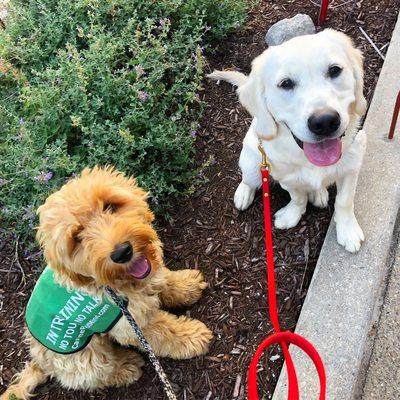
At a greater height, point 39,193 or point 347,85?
point 347,85

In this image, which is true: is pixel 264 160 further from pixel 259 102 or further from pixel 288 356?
pixel 288 356

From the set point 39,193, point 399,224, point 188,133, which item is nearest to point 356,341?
point 399,224

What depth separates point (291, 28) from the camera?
3975mm

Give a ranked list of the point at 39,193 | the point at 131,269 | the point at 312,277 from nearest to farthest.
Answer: the point at 131,269 < the point at 312,277 < the point at 39,193

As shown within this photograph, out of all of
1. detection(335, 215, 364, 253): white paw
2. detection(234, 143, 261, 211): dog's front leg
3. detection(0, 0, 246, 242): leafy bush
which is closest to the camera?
detection(335, 215, 364, 253): white paw

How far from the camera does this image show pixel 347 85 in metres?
2.50

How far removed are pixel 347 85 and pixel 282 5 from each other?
2.42 meters

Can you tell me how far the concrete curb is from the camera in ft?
8.82

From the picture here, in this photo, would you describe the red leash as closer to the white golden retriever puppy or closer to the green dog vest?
the white golden retriever puppy

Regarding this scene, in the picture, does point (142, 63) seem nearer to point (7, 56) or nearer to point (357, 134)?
point (7, 56)

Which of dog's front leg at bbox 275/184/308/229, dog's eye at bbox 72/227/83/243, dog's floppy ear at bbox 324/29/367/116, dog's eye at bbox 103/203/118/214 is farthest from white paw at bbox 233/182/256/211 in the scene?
dog's eye at bbox 72/227/83/243

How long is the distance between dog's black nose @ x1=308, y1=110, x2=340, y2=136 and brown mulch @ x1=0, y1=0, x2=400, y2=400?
42.5 inches

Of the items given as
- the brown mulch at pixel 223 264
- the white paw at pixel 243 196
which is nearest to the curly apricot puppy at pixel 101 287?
the brown mulch at pixel 223 264

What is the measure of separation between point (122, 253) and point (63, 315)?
0.55m
